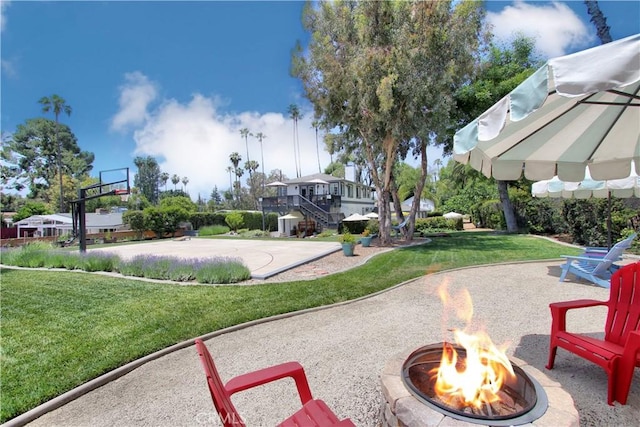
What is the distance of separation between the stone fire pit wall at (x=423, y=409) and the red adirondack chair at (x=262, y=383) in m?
0.39

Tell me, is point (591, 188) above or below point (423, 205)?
below

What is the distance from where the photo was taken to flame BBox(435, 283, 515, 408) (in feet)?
6.50

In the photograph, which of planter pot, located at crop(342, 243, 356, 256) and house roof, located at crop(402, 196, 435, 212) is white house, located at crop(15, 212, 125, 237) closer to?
planter pot, located at crop(342, 243, 356, 256)

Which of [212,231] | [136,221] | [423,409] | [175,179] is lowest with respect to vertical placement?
[423,409]

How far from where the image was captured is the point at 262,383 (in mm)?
1872

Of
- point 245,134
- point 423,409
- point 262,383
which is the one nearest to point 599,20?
point 423,409

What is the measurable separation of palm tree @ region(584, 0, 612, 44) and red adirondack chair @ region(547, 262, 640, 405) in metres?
22.3

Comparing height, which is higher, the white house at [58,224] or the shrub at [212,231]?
the white house at [58,224]

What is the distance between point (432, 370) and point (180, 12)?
9.68 meters

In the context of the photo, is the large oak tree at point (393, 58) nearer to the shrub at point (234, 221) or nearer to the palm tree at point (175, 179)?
the shrub at point (234, 221)

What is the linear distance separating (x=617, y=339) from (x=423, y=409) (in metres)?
2.38

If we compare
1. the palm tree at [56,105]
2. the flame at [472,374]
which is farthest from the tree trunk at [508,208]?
the palm tree at [56,105]

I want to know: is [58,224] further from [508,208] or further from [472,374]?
[508,208]

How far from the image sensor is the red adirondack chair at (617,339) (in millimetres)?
2434
